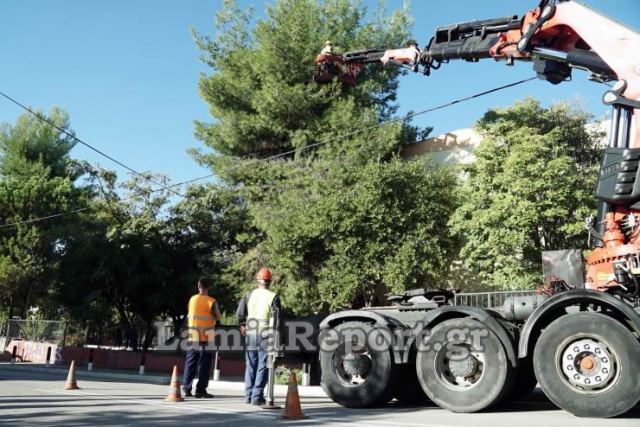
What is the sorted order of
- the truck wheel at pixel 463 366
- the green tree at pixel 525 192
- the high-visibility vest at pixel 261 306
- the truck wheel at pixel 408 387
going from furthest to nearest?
1. the green tree at pixel 525 192
2. the high-visibility vest at pixel 261 306
3. the truck wheel at pixel 408 387
4. the truck wheel at pixel 463 366

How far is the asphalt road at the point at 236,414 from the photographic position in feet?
20.1

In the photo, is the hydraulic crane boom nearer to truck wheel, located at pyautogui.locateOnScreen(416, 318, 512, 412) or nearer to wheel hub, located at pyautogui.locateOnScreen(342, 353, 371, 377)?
truck wheel, located at pyautogui.locateOnScreen(416, 318, 512, 412)

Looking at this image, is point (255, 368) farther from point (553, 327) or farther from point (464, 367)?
point (553, 327)

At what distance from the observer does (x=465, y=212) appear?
61.2 ft

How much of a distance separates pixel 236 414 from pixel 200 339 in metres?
1.94

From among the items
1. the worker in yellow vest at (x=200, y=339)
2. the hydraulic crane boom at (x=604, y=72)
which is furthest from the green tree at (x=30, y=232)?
the hydraulic crane boom at (x=604, y=72)

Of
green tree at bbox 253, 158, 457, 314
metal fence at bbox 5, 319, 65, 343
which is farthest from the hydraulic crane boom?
metal fence at bbox 5, 319, 65, 343

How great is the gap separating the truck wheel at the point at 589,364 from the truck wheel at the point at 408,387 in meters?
1.72

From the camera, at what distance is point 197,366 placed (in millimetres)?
8688

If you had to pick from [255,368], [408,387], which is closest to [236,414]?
[255,368]

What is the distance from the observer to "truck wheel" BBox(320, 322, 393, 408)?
7.48 metres

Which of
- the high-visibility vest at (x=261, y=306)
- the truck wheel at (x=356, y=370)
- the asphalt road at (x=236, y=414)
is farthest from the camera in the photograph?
the high-visibility vest at (x=261, y=306)

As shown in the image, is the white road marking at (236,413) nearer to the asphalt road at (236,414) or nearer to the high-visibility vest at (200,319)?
the asphalt road at (236,414)

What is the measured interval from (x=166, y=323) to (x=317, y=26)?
513 inches
